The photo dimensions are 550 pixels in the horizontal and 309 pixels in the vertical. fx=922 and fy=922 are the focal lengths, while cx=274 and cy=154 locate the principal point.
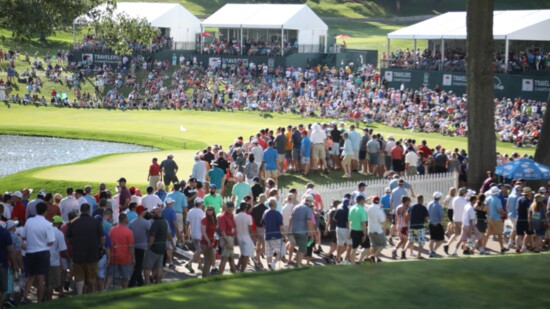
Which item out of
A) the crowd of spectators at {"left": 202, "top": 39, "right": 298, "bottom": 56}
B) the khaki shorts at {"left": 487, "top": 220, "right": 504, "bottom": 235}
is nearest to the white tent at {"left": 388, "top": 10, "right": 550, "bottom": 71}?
the crowd of spectators at {"left": 202, "top": 39, "right": 298, "bottom": 56}

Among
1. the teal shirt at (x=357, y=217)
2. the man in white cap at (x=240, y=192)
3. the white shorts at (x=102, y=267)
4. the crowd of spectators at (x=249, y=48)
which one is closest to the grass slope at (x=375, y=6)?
the crowd of spectators at (x=249, y=48)

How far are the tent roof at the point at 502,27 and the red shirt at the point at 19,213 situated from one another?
41725 mm

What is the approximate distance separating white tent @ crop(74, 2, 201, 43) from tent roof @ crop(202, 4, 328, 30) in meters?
1.66

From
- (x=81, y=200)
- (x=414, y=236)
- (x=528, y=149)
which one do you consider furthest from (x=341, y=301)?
(x=528, y=149)

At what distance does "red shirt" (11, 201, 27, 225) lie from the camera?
19.6 m

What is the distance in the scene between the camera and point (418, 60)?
61.2m

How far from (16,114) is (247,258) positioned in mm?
43996

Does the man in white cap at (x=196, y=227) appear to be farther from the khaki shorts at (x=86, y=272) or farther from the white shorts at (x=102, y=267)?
the khaki shorts at (x=86, y=272)

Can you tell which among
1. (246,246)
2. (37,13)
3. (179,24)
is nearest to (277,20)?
(179,24)

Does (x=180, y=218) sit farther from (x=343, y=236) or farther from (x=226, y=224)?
(x=343, y=236)

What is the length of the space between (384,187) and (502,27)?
3466cm

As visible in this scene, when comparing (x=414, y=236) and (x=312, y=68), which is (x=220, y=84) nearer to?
(x=312, y=68)

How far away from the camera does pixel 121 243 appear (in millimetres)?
16750

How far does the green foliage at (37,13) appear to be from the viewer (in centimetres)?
2653
